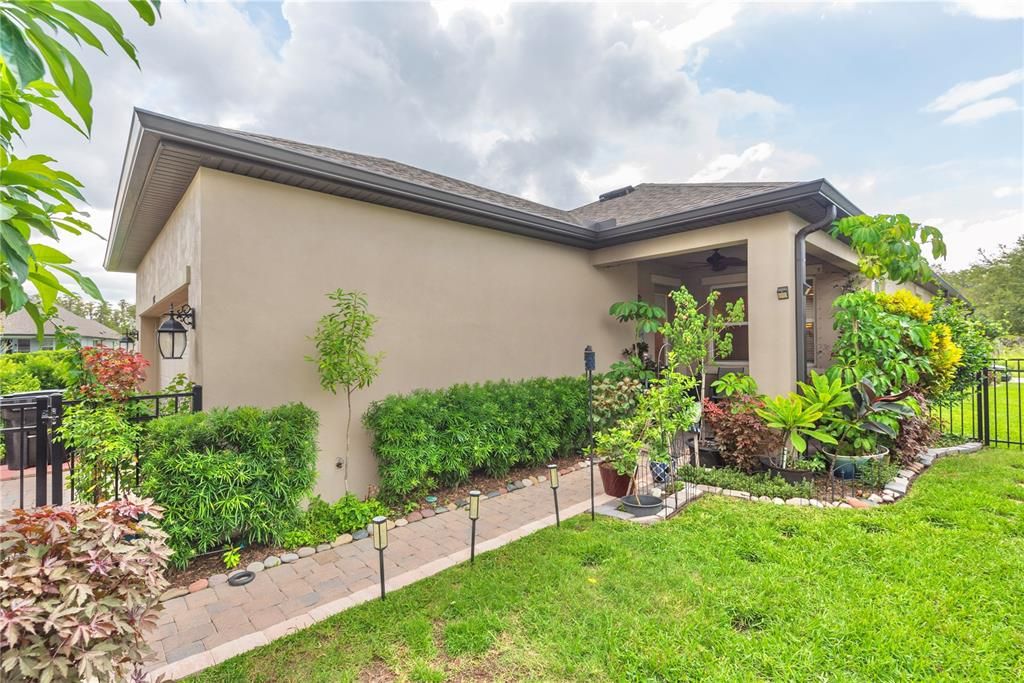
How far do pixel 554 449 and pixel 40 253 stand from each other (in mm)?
6130

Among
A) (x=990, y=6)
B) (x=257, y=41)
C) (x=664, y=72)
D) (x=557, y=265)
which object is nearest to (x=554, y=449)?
(x=557, y=265)

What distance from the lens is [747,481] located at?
5328mm

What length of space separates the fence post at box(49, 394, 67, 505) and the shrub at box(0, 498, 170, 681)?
9.72ft

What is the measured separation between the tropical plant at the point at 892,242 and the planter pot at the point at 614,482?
471 cm

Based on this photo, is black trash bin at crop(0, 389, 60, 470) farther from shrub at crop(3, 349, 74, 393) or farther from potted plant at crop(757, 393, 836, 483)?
potted plant at crop(757, 393, 836, 483)

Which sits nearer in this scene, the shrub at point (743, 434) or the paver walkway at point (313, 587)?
the paver walkway at point (313, 587)

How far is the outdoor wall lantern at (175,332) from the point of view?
462 cm

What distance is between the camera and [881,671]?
238 centimetres

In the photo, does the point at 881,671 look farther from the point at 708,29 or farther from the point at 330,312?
the point at 708,29

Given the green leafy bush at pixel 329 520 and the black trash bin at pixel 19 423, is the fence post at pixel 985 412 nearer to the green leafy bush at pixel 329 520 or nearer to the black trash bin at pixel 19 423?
the green leafy bush at pixel 329 520

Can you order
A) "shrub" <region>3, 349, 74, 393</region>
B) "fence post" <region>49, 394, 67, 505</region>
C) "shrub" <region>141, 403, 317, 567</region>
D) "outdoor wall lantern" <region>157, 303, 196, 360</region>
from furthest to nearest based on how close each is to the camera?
"shrub" <region>3, 349, 74, 393</region> → "outdoor wall lantern" <region>157, 303, 196, 360</region> → "fence post" <region>49, 394, 67, 505</region> → "shrub" <region>141, 403, 317, 567</region>

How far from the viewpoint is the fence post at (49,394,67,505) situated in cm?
398

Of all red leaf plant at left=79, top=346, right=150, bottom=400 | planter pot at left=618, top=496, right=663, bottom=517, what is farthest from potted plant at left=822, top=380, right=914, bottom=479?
red leaf plant at left=79, top=346, right=150, bottom=400

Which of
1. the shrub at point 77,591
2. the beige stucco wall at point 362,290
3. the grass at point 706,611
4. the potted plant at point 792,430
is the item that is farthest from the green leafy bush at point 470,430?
the shrub at point 77,591
